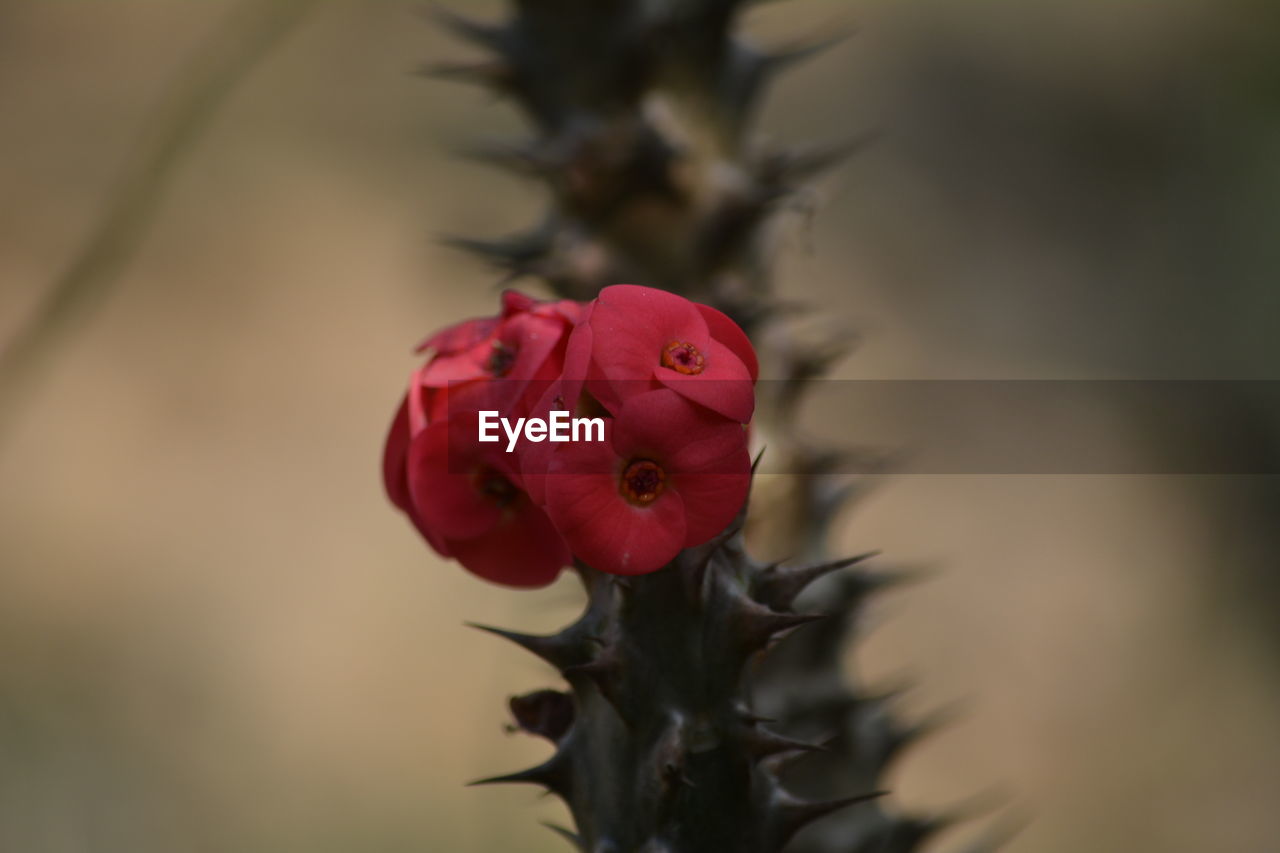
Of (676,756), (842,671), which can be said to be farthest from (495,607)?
(676,756)

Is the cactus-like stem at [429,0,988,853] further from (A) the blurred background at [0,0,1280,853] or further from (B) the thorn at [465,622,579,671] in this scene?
(A) the blurred background at [0,0,1280,853]

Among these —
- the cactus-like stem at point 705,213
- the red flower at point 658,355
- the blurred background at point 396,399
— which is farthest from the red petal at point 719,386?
the blurred background at point 396,399

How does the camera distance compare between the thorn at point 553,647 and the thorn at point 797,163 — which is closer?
the thorn at point 553,647

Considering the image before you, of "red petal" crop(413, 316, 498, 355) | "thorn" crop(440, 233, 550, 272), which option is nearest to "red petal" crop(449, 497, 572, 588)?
"red petal" crop(413, 316, 498, 355)

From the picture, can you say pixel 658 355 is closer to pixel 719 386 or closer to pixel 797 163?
pixel 719 386

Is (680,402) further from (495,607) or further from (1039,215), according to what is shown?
(1039,215)

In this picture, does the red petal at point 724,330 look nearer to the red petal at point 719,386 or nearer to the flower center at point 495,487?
the red petal at point 719,386
